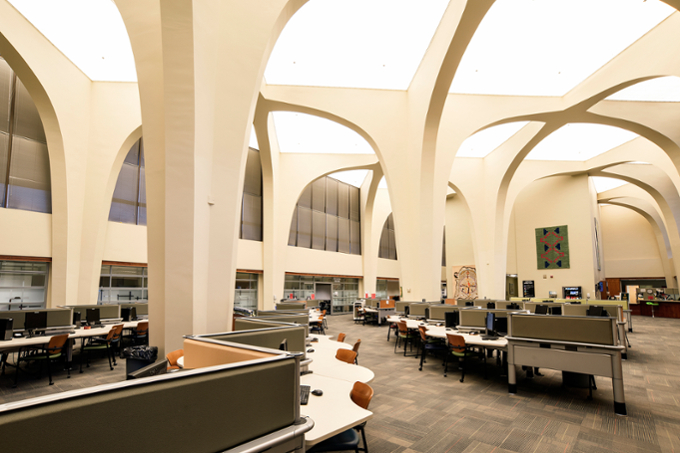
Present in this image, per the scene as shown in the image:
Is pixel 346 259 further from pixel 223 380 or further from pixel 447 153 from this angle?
pixel 223 380

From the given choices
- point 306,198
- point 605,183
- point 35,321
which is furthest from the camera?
point 605,183

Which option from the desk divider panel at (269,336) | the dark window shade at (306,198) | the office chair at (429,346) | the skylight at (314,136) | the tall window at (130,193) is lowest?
the office chair at (429,346)

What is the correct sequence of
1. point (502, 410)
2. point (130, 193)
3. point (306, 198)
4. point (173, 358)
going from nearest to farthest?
1. point (173, 358)
2. point (502, 410)
3. point (130, 193)
4. point (306, 198)

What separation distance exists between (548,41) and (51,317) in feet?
49.4

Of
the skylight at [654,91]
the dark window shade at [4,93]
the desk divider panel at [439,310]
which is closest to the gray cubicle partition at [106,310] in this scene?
the dark window shade at [4,93]

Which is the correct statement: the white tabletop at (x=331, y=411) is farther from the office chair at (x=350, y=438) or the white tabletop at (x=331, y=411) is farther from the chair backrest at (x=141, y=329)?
the chair backrest at (x=141, y=329)

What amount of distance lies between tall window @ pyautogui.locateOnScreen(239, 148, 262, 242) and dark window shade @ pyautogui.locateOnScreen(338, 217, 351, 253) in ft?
20.9

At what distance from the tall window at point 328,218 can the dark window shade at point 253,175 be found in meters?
2.77

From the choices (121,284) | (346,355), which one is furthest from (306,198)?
(346,355)

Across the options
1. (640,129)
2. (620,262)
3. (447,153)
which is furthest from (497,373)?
(620,262)

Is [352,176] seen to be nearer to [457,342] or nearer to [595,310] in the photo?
[595,310]

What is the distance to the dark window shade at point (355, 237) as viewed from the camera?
79.8ft

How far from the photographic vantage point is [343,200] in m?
24.2

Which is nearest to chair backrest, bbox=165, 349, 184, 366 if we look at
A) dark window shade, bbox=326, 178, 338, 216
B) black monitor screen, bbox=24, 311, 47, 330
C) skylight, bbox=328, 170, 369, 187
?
black monitor screen, bbox=24, 311, 47, 330
